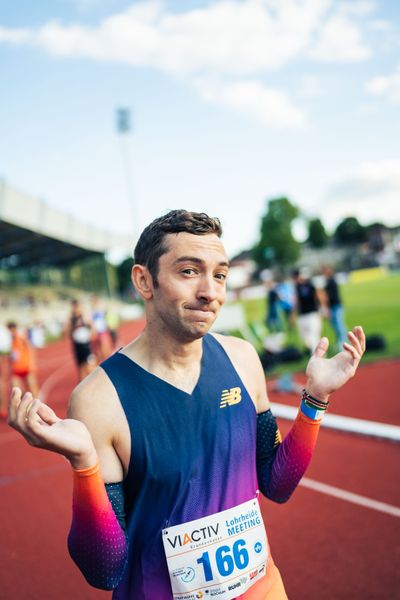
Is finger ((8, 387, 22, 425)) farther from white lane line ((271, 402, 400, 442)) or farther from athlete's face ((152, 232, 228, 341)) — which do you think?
white lane line ((271, 402, 400, 442))

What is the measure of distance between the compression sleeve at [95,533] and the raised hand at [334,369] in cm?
85

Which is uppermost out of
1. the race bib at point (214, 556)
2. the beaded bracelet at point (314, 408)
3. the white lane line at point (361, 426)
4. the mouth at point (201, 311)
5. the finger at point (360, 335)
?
the mouth at point (201, 311)

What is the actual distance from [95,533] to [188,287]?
0.83 m

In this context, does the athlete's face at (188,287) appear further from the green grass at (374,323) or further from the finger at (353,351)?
the green grass at (374,323)

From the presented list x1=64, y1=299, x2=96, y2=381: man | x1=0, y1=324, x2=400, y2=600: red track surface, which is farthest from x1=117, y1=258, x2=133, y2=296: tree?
x1=0, y1=324, x2=400, y2=600: red track surface

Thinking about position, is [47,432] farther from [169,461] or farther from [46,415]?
[169,461]

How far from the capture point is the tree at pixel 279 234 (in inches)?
2692

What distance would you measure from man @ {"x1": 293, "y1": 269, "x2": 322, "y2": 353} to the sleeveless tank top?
893 centimetres

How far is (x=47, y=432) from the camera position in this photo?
130 centimetres

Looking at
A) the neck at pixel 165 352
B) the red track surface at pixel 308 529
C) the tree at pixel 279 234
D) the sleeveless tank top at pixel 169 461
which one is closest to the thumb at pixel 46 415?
the sleeveless tank top at pixel 169 461

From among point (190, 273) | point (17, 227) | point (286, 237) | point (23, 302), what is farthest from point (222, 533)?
point (286, 237)

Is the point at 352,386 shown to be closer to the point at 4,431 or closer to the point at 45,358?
the point at 4,431

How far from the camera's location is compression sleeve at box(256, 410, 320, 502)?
1776 millimetres

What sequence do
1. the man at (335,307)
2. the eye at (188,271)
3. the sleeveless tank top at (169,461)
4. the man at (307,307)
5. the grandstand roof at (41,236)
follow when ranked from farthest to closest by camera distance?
the grandstand roof at (41,236)
the man at (335,307)
the man at (307,307)
the eye at (188,271)
the sleeveless tank top at (169,461)
